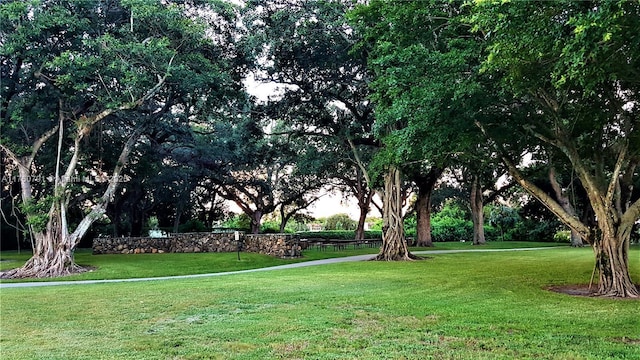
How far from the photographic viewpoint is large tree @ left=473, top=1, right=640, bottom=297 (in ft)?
21.6

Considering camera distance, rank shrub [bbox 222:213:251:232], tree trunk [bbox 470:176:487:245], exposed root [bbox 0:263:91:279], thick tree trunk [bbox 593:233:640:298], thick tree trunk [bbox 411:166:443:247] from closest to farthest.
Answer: thick tree trunk [bbox 593:233:640:298], exposed root [bbox 0:263:91:279], thick tree trunk [bbox 411:166:443:247], tree trunk [bbox 470:176:487:245], shrub [bbox 222:213:251:232]

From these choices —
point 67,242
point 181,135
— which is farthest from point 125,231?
point 67,242

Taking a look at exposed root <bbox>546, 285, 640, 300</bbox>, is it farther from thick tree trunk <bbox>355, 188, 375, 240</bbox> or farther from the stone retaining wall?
thick tree trunk <bbox>355, 188, 375, 240</bbox>

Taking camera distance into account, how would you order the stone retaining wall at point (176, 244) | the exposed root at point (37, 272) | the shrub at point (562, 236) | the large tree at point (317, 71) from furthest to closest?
the shrub at point (562, 236) < the stone retaining wall at point (176, 244) < the large tree at point (317, 71) < the exposed root at point (37, 272)

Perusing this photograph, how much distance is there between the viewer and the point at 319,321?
7137 millimetres

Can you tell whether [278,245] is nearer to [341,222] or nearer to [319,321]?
[319,321]

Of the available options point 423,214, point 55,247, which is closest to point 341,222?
point 423,214

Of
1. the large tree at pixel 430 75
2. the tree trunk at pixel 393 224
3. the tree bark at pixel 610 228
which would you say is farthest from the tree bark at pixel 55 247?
the tree bark at pixel 610 228

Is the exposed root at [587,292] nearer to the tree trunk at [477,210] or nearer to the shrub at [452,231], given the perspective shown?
the tree trunk at [477,210]

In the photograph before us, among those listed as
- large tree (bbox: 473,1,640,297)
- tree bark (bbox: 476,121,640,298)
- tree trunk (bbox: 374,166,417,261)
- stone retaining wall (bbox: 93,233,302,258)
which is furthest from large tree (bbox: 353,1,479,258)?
stone retaining wall (bbox: 93,233,302,258)

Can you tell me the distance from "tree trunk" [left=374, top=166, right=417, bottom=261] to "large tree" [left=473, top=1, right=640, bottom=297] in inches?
265

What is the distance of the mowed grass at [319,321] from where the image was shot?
5523mm

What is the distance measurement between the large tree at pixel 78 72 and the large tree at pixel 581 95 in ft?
35.0

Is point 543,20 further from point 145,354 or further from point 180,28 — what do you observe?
point 180,28
